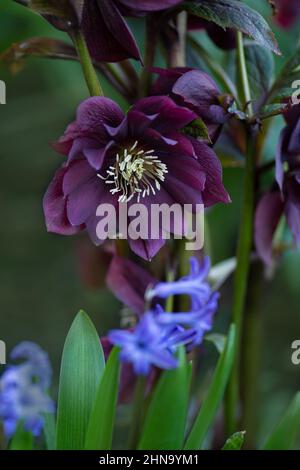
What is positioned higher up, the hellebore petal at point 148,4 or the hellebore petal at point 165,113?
the hellebore petal at point 148,4

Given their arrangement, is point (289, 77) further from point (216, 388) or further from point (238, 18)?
point (216, 388)

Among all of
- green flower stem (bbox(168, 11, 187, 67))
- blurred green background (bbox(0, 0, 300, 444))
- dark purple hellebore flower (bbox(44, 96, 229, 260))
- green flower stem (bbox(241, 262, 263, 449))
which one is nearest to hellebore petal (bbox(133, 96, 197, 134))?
dark purple hellebore flower (bbox(44, 96, 229, 260))

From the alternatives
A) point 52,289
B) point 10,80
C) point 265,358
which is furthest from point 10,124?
point 265,358

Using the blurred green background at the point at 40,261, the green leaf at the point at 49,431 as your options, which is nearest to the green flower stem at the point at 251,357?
the green leaf at the point at 49,431

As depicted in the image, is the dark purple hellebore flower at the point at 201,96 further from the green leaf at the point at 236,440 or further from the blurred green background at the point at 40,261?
A: the blurred green background at the point at 40,261

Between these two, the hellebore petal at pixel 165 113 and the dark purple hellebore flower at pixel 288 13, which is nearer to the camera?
the hellebore petal at pixel 165 113

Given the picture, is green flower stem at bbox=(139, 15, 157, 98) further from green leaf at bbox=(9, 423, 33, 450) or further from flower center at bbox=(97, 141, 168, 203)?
green leaf at bbox=(9, 423, 33, 450)
